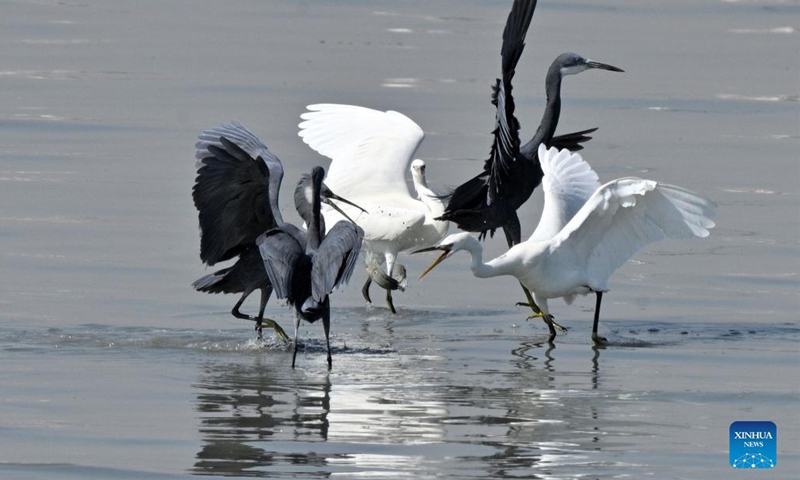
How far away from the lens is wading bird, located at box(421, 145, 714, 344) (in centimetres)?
1078

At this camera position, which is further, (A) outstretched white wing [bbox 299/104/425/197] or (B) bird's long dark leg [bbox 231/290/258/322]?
(A) outstretched white wing [bbox 299/104/425/197]

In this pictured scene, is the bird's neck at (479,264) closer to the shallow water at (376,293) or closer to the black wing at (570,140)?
the shallow water at (376,293)

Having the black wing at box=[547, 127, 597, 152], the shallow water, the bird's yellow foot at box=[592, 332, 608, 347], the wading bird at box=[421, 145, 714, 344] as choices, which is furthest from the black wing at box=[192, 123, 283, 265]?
the black wing at box=[547, 127, 597, 152]

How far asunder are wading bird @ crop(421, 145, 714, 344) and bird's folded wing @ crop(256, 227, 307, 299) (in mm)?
1090

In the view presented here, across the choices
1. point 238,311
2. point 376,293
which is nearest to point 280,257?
point 238,311

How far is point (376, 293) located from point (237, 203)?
2.49m

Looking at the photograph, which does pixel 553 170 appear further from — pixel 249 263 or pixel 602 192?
pixel 249 263

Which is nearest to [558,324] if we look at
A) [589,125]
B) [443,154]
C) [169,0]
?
[443,154]

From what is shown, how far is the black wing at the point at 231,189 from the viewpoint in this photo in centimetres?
1060

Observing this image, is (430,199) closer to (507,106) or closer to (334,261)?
(507,106)

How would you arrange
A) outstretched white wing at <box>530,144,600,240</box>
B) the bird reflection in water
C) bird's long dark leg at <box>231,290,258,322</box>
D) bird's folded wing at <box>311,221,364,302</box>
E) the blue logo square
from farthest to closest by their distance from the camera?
outstretched white wing at <box>530,144,600,240</box>
bird's long dark leg at <box>231,290,258,322</box>
bird's folded wing at <box>311,221,364,302</box>
the blue logo square
the bird reflection in water

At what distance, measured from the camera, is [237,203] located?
10.8m

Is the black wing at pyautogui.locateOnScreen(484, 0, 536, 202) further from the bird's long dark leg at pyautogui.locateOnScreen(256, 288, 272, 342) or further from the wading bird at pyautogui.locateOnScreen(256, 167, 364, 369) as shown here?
the bird's long dark leg at pyautogui.locateOnScreen(256, 288, 272, 342)

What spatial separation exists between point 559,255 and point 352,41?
11193 millimetres
